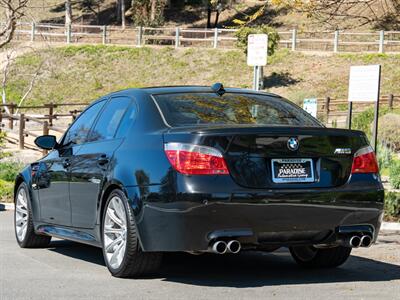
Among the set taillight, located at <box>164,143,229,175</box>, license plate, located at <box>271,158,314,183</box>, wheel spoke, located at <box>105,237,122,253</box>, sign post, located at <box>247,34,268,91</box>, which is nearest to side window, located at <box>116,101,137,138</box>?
wheel spoke, located at <box>105,237,122,253</box>

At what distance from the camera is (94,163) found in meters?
8.54

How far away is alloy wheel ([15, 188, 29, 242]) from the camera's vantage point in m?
10.3

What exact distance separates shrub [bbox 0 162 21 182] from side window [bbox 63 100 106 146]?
912 centimetres

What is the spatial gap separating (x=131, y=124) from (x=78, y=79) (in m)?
47.1

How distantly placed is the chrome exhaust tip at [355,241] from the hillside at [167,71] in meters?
38.9

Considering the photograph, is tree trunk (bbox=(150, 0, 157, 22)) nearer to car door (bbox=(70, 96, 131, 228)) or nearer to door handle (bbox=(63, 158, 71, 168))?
door handle (bbox=(63, 158, 71, 168))

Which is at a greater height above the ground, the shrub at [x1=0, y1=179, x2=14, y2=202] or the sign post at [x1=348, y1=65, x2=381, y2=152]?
the sign post at [x1=348, y1=65, x2=381, y2=152]

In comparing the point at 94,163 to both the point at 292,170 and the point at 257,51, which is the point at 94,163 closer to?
the point at 292,170

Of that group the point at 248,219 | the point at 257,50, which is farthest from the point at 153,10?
the point at 248,219

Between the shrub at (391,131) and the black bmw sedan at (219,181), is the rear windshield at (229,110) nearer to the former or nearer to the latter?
the black bmw sedan at (219,181)

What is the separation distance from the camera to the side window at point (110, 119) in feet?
28.3

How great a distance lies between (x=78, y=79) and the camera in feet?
180

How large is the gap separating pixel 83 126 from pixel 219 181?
2.57 meters

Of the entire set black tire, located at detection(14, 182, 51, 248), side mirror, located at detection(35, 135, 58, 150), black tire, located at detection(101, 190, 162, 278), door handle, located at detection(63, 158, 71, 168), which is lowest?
black tire, located at detection(14, 182, 51, 248)
